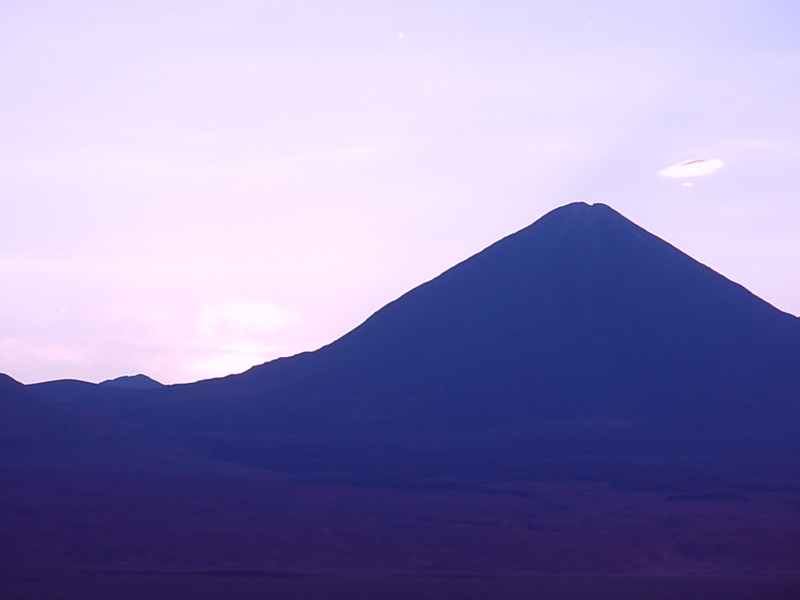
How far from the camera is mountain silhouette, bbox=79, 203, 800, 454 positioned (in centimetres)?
8419

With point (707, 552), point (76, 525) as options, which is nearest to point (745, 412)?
point (707, 552)

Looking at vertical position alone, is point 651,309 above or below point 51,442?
above

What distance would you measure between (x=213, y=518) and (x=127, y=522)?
129 inches

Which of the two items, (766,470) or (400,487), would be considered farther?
(766,470)

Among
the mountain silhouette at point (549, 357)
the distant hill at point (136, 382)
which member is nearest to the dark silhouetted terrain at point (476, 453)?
the mountain silhouette at point (549, 357)

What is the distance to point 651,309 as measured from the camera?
10081 cm

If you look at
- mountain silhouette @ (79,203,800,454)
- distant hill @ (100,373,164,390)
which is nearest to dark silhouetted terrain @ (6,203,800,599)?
mountain silhouette @ (79,203,800,454)

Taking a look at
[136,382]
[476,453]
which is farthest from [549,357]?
[136,382]

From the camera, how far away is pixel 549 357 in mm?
95500

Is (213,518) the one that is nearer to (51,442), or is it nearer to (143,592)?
(143,592)

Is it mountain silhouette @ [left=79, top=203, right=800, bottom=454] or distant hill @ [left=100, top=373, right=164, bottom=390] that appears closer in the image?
mountain silhouette @ [left=79, top=203, right=800, bottom=454]

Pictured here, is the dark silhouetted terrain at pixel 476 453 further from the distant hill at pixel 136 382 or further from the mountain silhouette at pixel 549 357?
the distant hill at pixel 136 382

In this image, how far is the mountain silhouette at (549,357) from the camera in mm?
84188

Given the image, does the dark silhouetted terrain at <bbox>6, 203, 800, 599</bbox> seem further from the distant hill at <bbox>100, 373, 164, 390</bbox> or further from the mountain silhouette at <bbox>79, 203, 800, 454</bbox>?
the distant hill at <bbox>100, 373, 164, 390</bbox>
